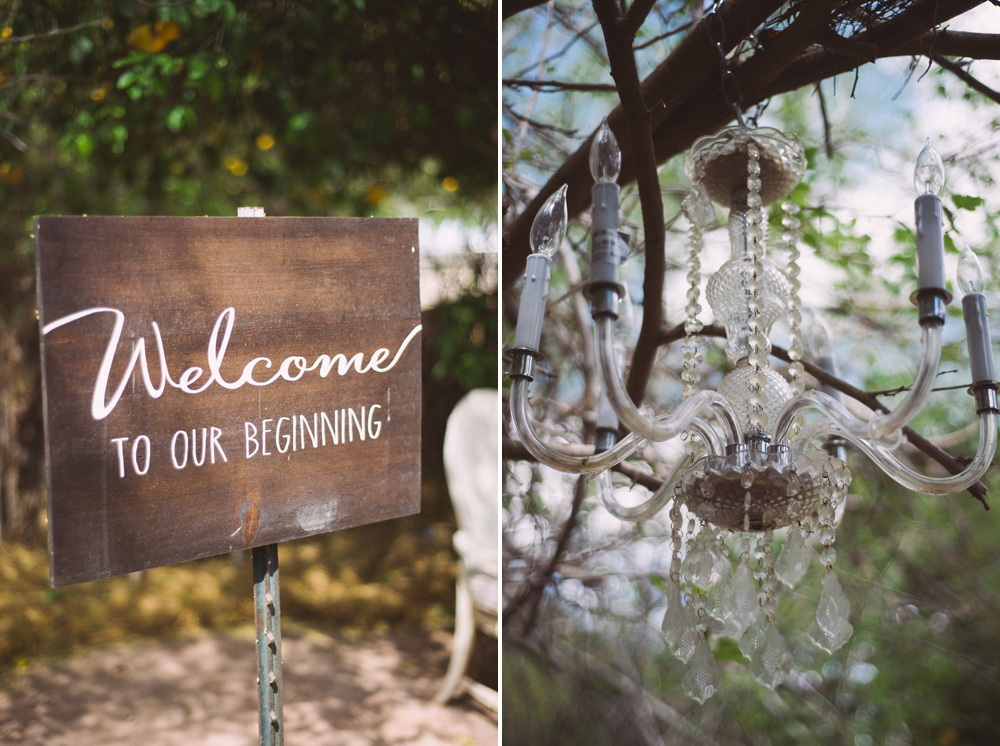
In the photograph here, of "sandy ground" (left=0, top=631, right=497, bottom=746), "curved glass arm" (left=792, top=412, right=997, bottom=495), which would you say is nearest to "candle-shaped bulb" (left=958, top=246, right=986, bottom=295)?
"curved glass arm" (left=792, top=412, right=997, bottom=495)

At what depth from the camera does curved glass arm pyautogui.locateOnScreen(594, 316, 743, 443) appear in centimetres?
49

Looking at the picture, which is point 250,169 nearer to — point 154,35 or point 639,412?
point 154,35

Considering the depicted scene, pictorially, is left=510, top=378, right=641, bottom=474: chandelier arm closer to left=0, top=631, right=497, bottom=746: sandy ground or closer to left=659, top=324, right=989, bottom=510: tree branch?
left=659, top=324, right=989, bottom=510: tree branch

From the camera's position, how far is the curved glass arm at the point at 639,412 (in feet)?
1.59

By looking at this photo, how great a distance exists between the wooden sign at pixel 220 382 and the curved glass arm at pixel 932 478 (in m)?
0.54

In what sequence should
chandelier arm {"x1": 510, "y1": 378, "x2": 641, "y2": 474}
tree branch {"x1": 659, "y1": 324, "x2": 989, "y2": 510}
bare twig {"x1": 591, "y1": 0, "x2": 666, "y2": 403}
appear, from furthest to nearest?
tree branch {"x1": 659, "y1": 324, "x2": 989, "y2": 510}
bare twig {"x1": 591, "y1": 0, "x2": 666, "y2": 403}
chandelier arm {"x1": 510, "y1": 378, "x2": 641, "y2": 474}

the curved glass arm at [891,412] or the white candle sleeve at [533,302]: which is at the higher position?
the white candle sleeve at [533,302]

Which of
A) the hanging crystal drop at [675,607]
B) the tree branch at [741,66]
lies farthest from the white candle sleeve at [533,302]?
the tree branch at [741,66]

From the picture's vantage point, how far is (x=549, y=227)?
589 mm

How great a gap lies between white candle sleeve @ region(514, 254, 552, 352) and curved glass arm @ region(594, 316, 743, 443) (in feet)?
0.27

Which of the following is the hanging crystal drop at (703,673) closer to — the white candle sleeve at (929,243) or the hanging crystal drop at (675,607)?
the hanging crystal drop at (675,607)

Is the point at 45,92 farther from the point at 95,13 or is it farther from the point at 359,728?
the point at 359,728

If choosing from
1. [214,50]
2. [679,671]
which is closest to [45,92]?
[214,50]

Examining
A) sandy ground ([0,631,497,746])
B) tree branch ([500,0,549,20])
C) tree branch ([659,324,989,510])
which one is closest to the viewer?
tree branch ([659,324,989,510])
